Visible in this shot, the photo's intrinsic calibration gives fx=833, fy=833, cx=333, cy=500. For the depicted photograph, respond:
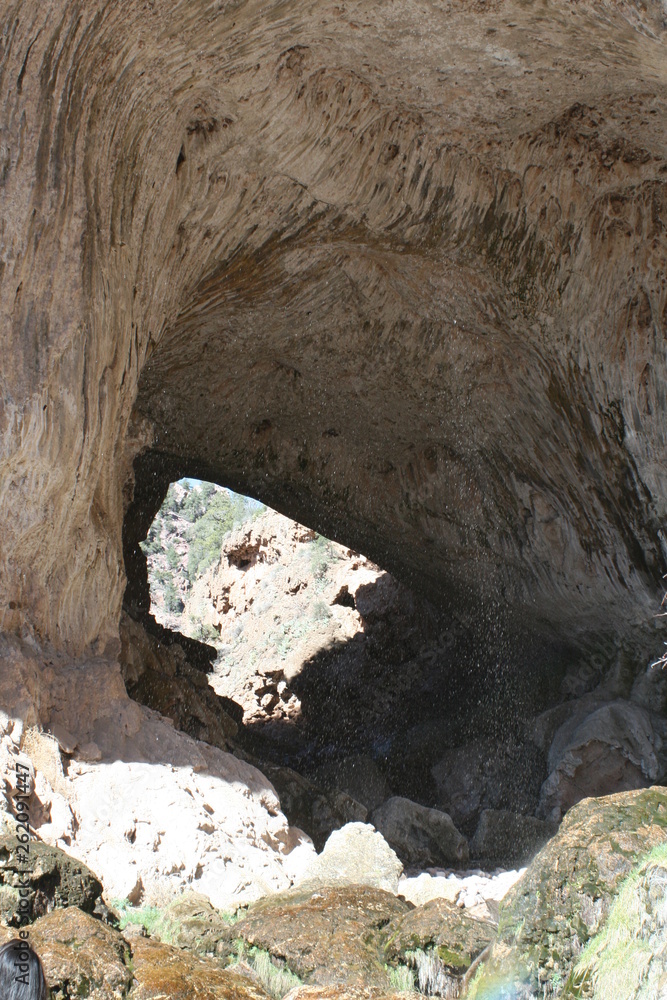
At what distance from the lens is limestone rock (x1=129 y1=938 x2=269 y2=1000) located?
301 cm

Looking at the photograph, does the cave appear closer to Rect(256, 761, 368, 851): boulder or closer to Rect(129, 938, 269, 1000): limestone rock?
Rect(256, 761, 368, 851): boulder

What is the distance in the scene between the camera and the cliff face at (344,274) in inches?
194

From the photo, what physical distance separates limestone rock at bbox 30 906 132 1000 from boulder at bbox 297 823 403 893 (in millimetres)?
1814

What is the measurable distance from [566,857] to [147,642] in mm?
6047

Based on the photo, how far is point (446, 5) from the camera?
→ 16.5ft

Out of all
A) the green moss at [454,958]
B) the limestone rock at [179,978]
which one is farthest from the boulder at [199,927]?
the green moss at [454,958]

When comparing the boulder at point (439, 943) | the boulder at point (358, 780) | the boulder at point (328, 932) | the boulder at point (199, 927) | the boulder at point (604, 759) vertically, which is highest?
the boulder at point (604, 759)

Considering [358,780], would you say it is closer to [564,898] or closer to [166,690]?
[166,690]

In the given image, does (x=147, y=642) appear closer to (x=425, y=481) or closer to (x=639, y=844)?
(x=425, y=481)

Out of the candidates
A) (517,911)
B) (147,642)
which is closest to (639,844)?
(517,911)

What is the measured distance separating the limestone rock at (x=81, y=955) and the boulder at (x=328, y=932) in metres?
0.73

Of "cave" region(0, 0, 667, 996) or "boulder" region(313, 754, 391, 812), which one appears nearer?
"cave" region(0, 0, 667, 996)

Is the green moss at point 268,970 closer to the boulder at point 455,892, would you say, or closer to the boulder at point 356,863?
the boulder at point 356,863

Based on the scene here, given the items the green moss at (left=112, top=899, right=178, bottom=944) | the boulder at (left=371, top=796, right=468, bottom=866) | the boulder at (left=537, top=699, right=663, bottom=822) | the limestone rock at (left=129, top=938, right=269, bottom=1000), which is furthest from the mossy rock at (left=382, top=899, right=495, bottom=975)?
the boulder at (left=537, top=699, right=663, bottom=822)
